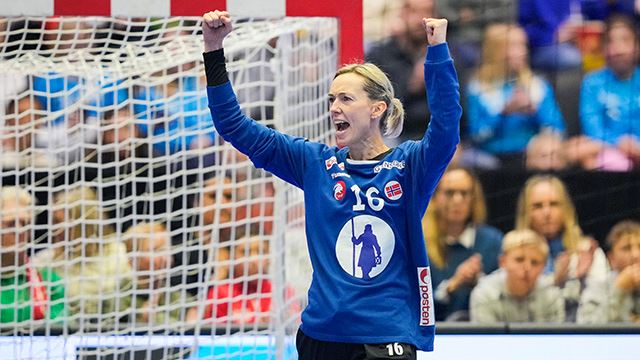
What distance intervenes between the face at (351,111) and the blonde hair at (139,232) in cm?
159

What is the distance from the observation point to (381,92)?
9.76 ft

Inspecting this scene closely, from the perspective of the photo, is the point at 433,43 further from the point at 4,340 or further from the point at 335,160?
the point at 4,340

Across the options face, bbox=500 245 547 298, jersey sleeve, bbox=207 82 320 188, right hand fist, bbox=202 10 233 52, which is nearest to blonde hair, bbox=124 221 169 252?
jersey sleeve, bbox=207 82 320 188

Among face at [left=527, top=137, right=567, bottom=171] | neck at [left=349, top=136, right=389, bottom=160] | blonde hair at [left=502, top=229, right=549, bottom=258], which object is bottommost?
blonde hair at [left=502, top=229, right=549, bottom=258]

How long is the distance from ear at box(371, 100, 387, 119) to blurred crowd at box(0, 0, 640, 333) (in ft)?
4.53

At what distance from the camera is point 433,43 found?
8.98 ft

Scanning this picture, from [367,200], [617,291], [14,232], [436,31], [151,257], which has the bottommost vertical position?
[617,291]

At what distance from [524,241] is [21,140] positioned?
7.81 feet

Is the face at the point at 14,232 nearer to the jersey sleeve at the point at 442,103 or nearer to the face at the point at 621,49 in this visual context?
the jersey sleeve at the point at 442,103

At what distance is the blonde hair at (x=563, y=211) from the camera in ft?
18.5

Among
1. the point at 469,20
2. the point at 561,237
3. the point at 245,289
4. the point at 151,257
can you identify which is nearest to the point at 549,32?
the point at 469,20

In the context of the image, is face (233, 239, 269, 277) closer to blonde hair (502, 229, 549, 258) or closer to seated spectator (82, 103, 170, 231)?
seated spectator (82, 103, 170, 231)

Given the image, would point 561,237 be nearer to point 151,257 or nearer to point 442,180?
point 442,180

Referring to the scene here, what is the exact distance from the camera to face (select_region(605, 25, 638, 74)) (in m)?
5.82
